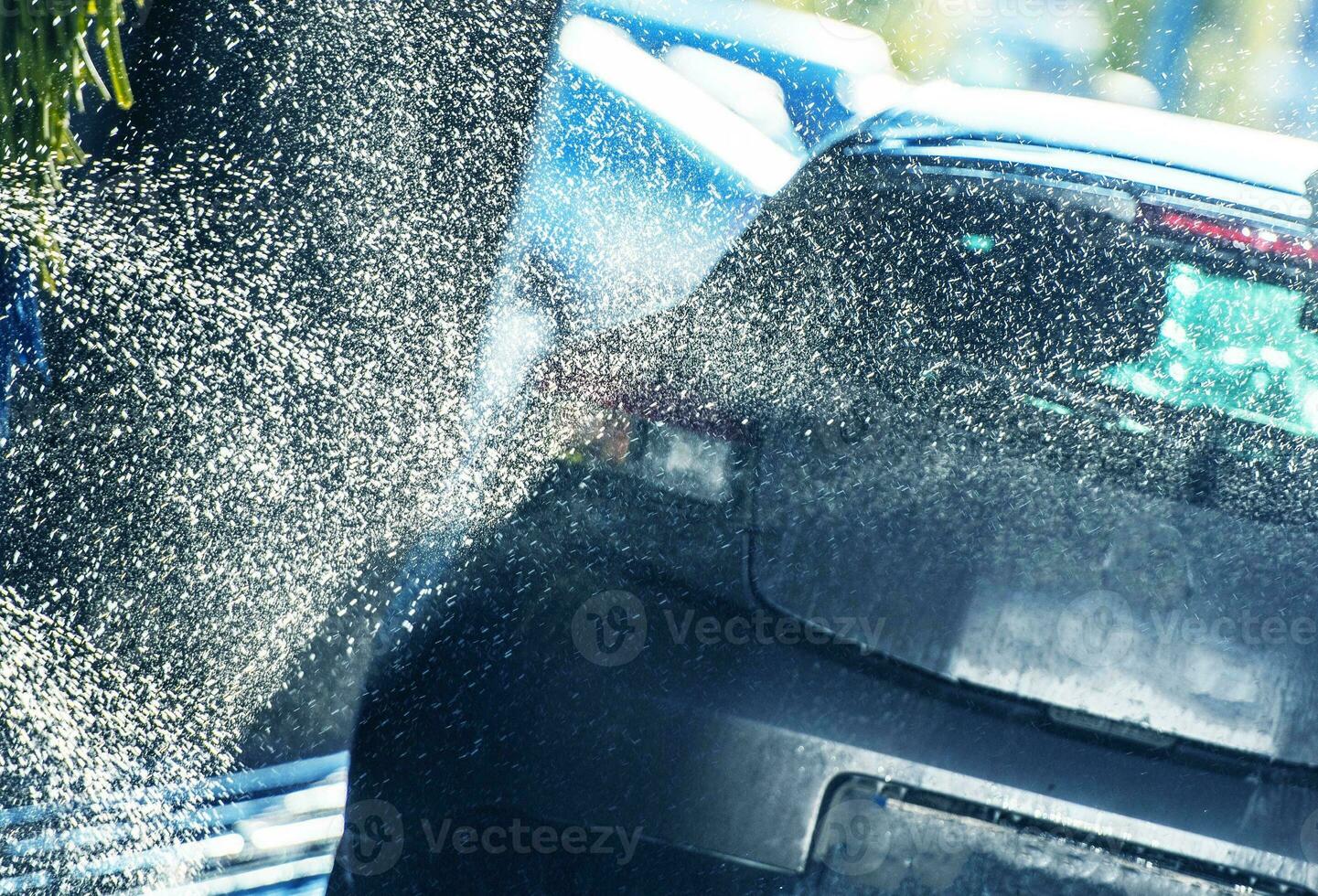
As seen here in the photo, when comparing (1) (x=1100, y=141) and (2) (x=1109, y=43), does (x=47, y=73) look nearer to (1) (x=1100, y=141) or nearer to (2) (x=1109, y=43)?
(1) (x=1100, y=141)

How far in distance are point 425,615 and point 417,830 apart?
0.19 m

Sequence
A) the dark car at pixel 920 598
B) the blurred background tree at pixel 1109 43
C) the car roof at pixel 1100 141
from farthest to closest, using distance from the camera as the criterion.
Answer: the blurred background tree at pixel 1109 43, the car roof at pixel 1100 141, the dark car at pixel 920 598

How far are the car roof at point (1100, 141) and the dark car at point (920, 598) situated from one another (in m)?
0.02

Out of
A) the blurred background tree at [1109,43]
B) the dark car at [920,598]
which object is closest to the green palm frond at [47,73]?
the dark car at [920,598]

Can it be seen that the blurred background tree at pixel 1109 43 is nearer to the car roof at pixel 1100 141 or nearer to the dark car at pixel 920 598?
the car roof at pixel 1100 141

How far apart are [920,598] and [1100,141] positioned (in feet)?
1.88

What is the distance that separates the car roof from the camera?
1.12m

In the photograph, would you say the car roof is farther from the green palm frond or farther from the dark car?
the green palm frond

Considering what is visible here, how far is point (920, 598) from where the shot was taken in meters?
0.93

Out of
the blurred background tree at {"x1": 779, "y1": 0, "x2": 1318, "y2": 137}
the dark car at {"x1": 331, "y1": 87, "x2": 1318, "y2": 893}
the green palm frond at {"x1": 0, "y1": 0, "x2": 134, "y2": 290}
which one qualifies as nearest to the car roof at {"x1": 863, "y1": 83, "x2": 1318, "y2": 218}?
the dark car at {"x1": 331, "y1": 87, "x2": 1318, "y2": 893}

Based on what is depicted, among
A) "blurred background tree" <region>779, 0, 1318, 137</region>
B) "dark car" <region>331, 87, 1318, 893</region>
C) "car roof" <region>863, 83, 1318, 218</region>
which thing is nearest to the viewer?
"dark car" <region>331, 87, 1318, 893</region>

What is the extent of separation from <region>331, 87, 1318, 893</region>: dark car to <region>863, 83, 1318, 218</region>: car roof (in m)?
0.02

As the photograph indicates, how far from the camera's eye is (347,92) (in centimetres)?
188

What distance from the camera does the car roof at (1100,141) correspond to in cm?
112
